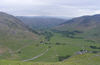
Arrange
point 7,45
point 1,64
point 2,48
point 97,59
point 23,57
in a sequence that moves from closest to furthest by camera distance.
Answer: point 1,64, point 97,59, point 23,57, point 2,48, point 7,45

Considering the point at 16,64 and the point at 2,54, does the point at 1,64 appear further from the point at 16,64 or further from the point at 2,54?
the point at 2,54

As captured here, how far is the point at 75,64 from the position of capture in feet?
213

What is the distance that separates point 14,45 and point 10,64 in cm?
13309

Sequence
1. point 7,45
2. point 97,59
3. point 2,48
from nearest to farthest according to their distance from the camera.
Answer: point 97,59, point 2,48, point 7,45

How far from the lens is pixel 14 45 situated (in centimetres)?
18425

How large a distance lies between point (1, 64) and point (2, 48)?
399ft

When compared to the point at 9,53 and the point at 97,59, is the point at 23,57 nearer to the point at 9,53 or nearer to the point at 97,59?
the point at 9,53

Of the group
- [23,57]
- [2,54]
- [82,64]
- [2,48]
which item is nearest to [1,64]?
[82,64]

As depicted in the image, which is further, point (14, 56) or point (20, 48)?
point (20, 48)

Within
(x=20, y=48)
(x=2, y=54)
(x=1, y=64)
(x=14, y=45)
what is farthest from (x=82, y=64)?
(x=14, y=45)

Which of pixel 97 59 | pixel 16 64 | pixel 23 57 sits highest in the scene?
pixel 16 64

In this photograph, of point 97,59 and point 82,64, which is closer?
point 82,64

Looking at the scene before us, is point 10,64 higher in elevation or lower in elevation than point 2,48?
higher

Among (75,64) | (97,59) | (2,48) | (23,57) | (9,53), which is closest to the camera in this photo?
(75,64)
